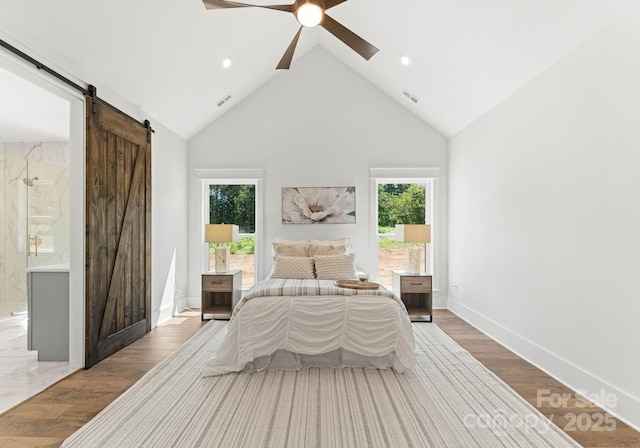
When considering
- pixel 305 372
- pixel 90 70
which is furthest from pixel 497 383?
pixel 90 70

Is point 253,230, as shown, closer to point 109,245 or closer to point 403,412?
point 109,245

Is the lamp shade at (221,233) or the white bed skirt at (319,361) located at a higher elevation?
the lamp shade at (221,233)

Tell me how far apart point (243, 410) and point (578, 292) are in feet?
8.30

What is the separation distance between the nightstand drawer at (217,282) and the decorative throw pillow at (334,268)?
1221 mm

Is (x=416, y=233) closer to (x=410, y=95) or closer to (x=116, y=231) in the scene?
(x=410, y=95)

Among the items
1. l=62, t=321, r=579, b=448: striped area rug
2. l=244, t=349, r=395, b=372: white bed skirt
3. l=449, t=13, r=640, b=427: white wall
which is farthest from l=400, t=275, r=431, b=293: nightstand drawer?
l=244, t=349, r=395, b=372: white bed skirt

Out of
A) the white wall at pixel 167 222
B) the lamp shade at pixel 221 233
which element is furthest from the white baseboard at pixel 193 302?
the lamp shade at pixel 221 233

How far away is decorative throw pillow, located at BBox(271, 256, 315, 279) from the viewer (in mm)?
4430

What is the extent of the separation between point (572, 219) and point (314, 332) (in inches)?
86.2

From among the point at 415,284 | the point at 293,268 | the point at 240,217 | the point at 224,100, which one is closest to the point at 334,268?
the point at 293,268

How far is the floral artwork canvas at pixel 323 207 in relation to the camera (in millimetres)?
5508

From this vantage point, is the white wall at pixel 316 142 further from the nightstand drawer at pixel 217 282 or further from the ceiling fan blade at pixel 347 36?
the ceiling fan blade at pixel 347 36

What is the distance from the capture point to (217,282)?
4844 millimetres

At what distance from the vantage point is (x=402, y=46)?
13.2 feet
